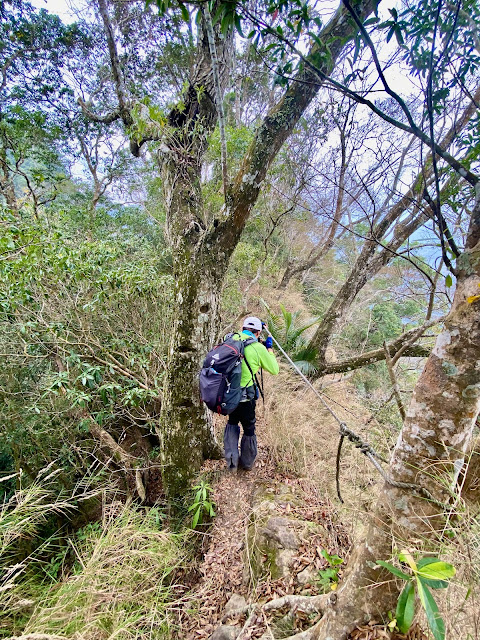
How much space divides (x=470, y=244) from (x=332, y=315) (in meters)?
4.26

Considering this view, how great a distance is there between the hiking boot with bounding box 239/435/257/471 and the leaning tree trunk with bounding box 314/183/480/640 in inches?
78.3

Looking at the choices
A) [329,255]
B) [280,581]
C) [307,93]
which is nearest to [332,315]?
[307,93]

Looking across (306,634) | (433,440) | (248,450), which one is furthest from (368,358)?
(433,440)

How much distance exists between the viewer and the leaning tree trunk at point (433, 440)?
43.6 inches

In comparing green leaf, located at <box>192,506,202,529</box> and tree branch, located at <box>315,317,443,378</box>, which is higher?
tree branch, located at <box>315,317,443,378</box>

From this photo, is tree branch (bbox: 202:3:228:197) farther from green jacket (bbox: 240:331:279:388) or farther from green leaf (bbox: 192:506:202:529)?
green leaf (bbox: 192:506:202:529)

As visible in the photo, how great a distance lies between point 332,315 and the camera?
17.5 feet

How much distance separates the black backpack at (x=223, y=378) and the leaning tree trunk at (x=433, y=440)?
1.63 meters

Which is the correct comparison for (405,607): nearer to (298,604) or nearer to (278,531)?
(298,604)

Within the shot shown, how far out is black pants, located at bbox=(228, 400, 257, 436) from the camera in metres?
3.09

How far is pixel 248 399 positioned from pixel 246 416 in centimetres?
27

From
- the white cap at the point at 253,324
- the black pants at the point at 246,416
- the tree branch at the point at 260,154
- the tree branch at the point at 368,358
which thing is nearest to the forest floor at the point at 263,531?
the black pants at the point at 246,416

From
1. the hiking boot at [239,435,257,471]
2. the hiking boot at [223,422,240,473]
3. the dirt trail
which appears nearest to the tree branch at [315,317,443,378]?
the dirt trail

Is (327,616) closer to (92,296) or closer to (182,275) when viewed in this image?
(182,275)
